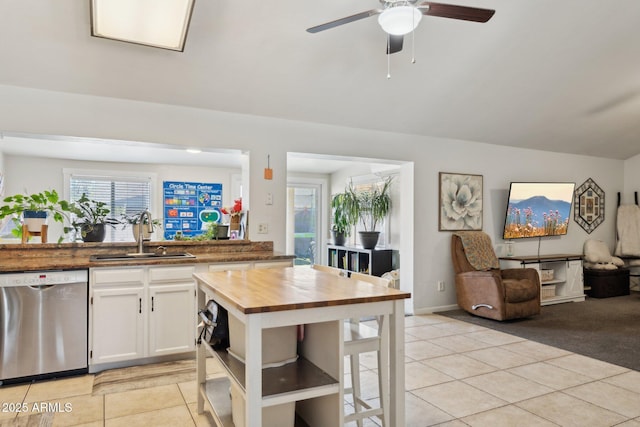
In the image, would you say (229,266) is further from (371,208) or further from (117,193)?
(117,193)

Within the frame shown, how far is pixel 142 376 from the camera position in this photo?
10.5 ft

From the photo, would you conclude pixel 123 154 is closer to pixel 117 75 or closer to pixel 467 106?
pixel 117 75

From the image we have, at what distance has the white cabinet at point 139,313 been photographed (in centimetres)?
322

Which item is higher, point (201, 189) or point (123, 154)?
point (123, 154)

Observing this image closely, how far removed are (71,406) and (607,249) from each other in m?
7.48

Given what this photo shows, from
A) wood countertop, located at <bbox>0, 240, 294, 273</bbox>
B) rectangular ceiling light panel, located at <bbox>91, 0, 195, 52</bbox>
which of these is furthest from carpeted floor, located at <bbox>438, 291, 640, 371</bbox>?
rectangular ceiling light panel, located at <bbox>91, 0, 195, 52</bbox>

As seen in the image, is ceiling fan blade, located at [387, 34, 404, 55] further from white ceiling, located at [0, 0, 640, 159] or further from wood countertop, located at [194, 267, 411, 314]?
wood countertop, located at [194, 267, 411, 314]

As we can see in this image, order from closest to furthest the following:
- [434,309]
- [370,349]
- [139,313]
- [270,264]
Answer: [370,349]
[139,313]
[270,264]
[434,309]

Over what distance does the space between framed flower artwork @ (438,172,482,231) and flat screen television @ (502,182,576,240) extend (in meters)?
0.48

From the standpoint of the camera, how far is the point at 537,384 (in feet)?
10.1

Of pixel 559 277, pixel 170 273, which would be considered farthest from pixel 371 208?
pixel 170 273

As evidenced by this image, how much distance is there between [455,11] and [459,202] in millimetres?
3449

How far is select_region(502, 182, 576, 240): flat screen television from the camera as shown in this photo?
5.83 metres

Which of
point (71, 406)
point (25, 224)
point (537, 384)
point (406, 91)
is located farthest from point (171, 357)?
Answer: point (406, 91)
